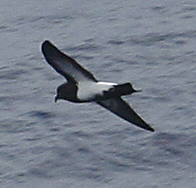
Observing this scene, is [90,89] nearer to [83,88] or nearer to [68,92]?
[83,88]

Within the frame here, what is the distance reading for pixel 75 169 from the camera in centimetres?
2134

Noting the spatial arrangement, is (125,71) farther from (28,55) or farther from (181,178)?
(181,178)

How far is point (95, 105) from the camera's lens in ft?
80.1

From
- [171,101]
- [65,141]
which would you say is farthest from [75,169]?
[171,101]

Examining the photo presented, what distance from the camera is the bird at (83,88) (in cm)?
1661

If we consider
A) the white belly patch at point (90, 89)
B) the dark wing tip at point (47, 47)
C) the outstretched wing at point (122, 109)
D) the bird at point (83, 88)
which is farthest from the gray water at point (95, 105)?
the dark wing tip at point (47, 47)

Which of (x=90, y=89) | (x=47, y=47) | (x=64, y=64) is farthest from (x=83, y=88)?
(x=47, y=47)

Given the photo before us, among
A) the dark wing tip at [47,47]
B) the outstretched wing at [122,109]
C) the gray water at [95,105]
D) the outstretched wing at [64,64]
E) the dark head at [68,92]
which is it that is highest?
the dark wing tip at [47,47]

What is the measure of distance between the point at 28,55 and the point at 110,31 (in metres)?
2.92

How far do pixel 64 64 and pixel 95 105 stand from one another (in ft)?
24.6

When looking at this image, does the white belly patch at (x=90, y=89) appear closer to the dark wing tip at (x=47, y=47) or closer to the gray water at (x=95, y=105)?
the dark wing tip at (x=47, y=47)

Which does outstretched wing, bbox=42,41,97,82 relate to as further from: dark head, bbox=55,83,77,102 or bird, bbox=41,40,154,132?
dark head, bbox=55,83,77,102

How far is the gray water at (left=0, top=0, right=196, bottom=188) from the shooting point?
69.7ft

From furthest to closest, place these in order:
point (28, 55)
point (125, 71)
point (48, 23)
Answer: point (48, 23)
point (28, 55)
point (125, 71)
